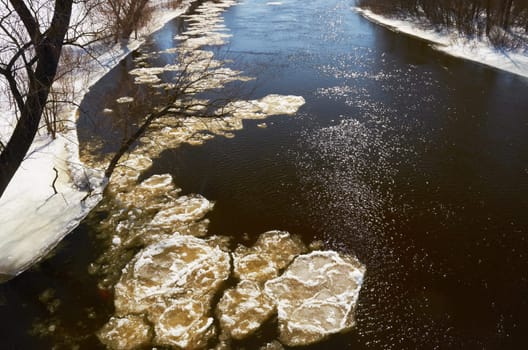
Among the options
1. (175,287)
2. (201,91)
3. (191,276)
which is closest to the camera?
(175,287)

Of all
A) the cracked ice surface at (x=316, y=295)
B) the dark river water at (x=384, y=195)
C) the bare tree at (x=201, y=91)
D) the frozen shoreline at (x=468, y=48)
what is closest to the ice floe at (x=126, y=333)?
the dark river water at (x=384, y=195)

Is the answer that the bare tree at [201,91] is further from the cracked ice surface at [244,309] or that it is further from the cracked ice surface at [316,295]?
the cracked ice surface at [244,309]

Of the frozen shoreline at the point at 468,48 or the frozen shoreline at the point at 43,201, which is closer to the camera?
the frozen shoreline at the point at 43,201

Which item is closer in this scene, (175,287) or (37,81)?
(37,81)

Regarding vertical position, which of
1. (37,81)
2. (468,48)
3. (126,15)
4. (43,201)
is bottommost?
(43,201)

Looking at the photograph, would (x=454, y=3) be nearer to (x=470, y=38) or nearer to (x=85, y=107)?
(x=470, y=38)

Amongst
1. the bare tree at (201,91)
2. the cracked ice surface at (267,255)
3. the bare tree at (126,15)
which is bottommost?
the cracked ice surface at (267,255)

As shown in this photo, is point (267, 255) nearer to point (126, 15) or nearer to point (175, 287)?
point (175, 287)


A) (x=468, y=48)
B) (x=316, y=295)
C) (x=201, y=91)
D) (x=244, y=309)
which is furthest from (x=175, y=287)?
(x=468, y=48)
